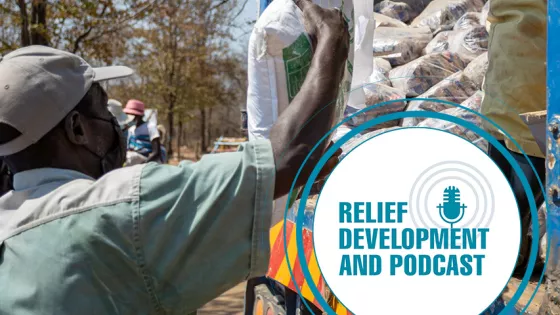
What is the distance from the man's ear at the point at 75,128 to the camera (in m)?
1.41

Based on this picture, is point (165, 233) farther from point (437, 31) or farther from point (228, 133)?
point (228, 133)

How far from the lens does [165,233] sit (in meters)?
1.20

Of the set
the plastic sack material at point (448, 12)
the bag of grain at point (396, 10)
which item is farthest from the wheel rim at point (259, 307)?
the bag of grain at point (396, 10)

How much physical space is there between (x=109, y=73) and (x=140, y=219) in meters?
0.52

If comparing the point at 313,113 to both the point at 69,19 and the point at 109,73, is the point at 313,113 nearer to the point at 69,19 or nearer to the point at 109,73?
the point at 109,73

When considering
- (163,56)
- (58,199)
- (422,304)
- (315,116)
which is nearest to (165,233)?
(58,199)

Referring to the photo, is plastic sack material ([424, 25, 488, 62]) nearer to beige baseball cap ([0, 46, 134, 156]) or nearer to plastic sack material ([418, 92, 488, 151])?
plastic sack material ([418, 92, 488, 151])

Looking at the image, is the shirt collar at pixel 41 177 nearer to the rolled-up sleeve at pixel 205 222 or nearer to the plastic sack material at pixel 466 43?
the rolled-up sleeve at pixel 205 222

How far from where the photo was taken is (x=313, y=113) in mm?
1324

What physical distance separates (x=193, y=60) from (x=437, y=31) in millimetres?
16756

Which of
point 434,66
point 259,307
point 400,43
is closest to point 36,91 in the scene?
point 259,307

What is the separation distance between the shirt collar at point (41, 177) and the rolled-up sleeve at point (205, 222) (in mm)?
261

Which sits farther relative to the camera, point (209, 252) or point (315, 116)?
point (315, 116)

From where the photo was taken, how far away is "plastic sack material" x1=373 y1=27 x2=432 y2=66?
14.7 feet
